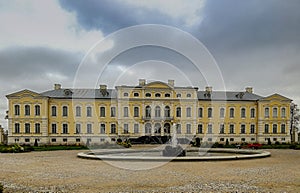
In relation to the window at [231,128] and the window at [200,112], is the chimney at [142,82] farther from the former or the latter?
the window at [231,128]

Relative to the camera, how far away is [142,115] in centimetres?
4681

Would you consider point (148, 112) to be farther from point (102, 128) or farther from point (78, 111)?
point (78, 111)

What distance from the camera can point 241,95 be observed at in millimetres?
50062

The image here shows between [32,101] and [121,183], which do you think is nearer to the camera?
[121,183]

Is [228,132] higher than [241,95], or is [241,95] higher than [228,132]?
[241,95]

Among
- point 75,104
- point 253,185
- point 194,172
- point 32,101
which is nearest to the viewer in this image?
point 253,185

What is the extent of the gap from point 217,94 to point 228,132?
20.2 ft

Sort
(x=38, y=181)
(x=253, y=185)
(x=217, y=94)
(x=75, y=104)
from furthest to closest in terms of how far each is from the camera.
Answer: (x=217, y=94) < (x=75, y=104) < (x=38, y=181) < (x=253, y=185)

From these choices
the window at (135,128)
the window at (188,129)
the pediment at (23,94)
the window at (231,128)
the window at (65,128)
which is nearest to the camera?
the pediment at (23,94)

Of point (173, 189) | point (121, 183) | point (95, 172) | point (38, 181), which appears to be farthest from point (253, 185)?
point (38, 181)

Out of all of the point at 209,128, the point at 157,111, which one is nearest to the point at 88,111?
the point at 157,111

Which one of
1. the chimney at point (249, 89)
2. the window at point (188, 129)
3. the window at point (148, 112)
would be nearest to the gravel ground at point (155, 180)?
the window at point (148, 112)

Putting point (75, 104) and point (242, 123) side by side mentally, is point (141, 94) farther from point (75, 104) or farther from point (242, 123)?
point (242, 123)

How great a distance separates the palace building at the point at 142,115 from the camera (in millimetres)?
44375
